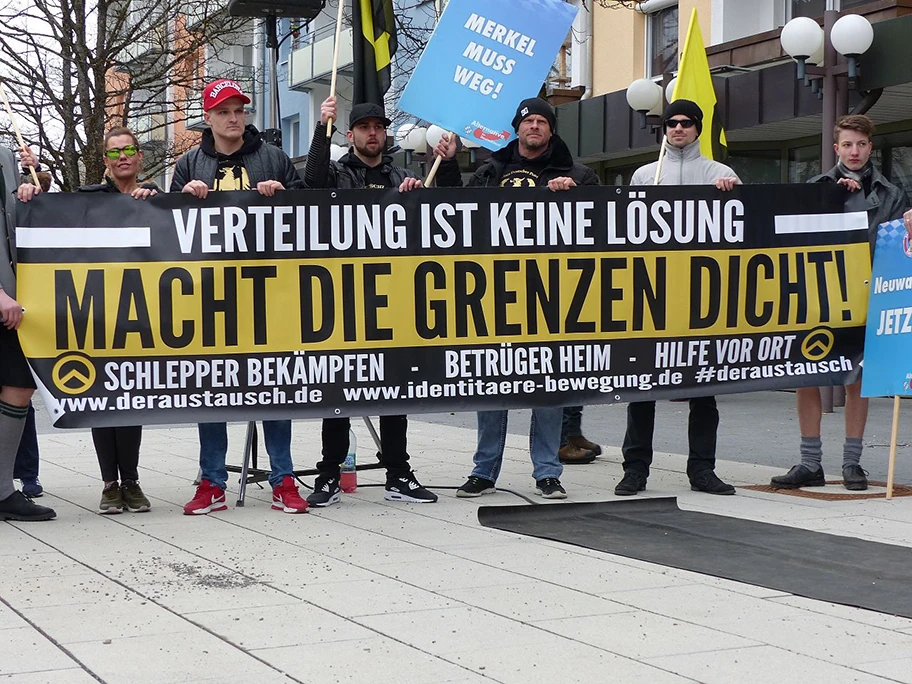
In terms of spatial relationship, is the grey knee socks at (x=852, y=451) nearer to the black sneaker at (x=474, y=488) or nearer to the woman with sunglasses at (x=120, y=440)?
the black sneaker at (x=474, y=488)

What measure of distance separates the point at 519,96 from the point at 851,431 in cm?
273

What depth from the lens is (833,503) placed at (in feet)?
23.9

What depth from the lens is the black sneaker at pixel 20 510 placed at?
695 cm

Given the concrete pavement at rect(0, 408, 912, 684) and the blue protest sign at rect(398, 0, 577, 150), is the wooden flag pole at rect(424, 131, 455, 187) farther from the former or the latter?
the concrete pavement at rect(0, 408, 912, 684)

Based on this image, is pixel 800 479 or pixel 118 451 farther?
pixel 800 479

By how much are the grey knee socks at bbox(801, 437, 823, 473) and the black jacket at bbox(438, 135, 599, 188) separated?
77.8 inches

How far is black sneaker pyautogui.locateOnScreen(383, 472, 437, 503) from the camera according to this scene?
7.56 m

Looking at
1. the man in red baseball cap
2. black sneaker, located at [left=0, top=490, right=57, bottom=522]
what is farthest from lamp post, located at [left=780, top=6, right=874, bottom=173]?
black sneaker, located at [left=0, top=490, right=57, bottom=522]

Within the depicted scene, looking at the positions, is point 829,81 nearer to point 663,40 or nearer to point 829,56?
point 829,56

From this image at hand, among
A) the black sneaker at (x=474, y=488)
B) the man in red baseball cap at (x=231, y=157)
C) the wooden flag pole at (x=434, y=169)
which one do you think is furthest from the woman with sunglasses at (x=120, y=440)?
the black sneaker at (x=474, y=488)

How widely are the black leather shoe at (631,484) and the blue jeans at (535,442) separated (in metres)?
0.36

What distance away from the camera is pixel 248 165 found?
23.9 feet

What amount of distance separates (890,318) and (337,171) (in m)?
3.19

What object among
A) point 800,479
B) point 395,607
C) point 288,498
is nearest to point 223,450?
point 288,498
